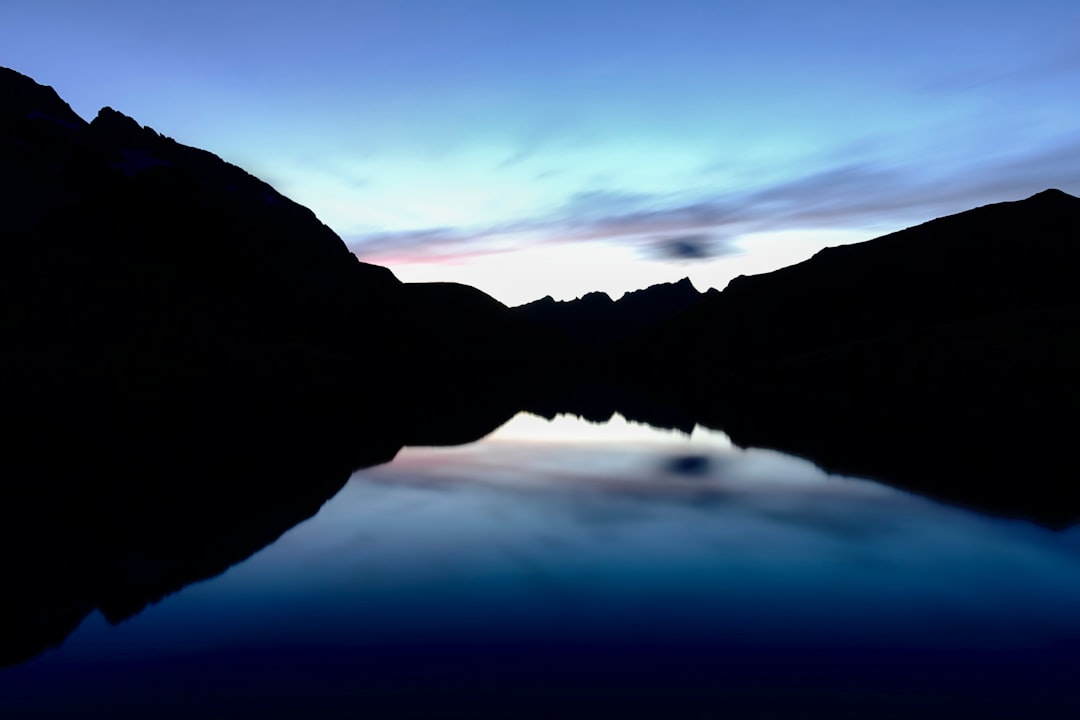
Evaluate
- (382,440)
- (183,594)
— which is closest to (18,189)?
(382,440)

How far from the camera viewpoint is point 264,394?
90188mm

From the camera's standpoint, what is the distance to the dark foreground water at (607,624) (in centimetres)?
1038

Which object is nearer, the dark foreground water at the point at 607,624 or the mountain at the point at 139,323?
the dark foreground water at the point at 607,624

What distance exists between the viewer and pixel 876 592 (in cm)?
1510

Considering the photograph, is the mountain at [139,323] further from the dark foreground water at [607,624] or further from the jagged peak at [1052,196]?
the jagged peak at [1052,196]

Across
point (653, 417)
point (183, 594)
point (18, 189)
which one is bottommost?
A: point (653, 417)

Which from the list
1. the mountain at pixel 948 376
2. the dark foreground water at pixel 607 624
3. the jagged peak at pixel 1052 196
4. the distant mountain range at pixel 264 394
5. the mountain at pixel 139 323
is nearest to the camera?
the dark foreground water at pixel 607 624

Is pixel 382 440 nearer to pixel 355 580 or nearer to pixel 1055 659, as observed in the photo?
pixel 355 580

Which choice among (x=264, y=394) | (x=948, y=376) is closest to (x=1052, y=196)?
(x=948, y=376)

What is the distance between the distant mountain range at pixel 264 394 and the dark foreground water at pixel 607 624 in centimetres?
248

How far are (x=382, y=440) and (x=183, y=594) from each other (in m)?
28.5

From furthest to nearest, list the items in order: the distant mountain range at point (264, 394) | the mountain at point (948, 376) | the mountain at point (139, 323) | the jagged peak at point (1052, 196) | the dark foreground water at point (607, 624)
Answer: the jagged peak at point (1052, 196), the mountain at point (139, 323), the mountain at point (948, 376), the distant mountain range at point (264, 394), the dark foreground water at point (607, 624)

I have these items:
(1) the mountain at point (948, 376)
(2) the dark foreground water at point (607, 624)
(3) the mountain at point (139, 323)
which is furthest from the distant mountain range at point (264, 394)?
(2) the dark foreground water at point (607, 624)

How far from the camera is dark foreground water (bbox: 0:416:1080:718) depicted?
10383mm
